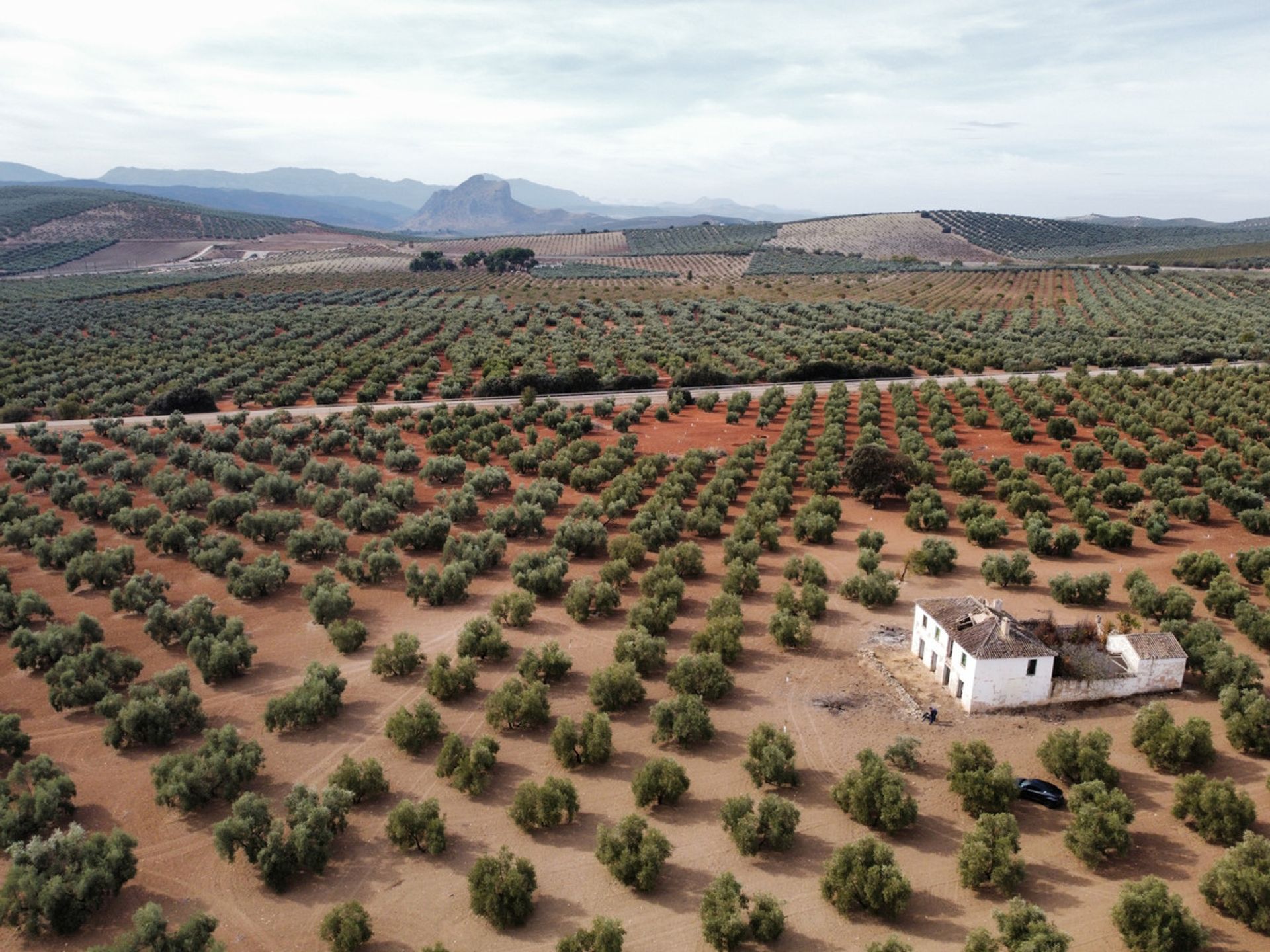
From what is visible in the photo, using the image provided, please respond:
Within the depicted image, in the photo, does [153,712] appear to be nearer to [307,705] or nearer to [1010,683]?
[307,705]

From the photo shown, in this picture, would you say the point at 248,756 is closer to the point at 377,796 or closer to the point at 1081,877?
the point at 377,796

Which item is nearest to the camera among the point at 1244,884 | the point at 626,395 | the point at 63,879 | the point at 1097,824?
the point at 1244,884

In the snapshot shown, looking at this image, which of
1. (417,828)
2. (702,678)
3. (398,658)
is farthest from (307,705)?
(702,678)

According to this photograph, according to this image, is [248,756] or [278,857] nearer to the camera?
[278,857]

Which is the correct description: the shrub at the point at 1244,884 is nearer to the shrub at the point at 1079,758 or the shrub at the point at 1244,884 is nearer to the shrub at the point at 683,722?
the shrub at the point at 1079,758

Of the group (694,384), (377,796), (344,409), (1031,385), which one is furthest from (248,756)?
(1031,385)

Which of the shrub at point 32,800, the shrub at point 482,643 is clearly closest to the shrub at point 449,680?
the shrub at point 482,643
